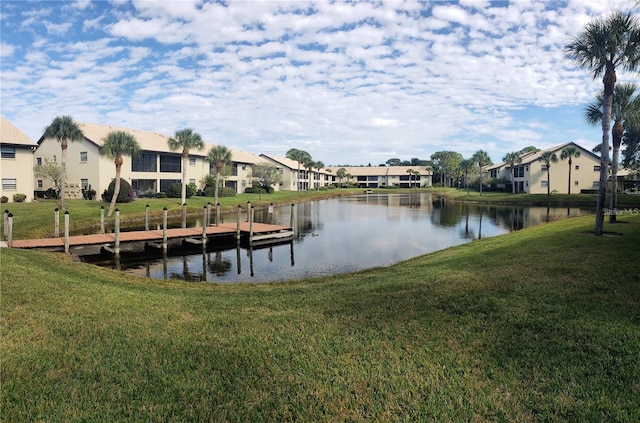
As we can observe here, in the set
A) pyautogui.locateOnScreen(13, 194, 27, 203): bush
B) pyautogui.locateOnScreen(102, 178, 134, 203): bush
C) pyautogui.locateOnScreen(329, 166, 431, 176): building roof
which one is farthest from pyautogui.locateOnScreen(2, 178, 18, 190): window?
pyautogui.locateOnScreen(329, 166, 431, 176): building roof

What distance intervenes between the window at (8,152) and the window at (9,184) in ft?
7.31

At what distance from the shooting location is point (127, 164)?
51750 mm

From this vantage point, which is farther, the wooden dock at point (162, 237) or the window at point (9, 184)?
the window at point (9, 184)

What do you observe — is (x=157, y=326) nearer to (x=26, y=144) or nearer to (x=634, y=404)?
(x=634, y=404)

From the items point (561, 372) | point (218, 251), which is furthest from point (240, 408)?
point (218, 251)

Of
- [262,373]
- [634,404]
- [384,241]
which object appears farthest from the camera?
[384,241]

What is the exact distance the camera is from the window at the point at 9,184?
1533 inches

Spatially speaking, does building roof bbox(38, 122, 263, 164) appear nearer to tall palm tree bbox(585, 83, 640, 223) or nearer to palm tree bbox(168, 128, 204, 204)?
palm tree bbox(168, 128, 204, 204)

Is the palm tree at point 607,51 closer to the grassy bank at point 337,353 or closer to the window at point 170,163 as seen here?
the grassy bank at point 337,353

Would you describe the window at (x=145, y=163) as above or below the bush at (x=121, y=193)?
above

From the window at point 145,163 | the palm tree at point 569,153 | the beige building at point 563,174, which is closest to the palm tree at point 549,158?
the beige building at point 563,174

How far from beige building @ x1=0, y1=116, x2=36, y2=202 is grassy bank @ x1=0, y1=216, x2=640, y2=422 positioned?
36318 mm

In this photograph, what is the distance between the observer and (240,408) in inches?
198

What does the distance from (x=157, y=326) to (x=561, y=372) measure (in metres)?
7.07
